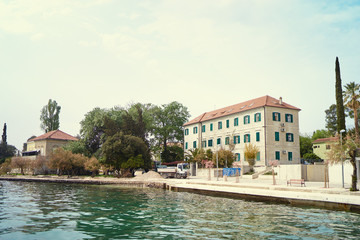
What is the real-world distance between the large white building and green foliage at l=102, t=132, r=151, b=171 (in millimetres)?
11795

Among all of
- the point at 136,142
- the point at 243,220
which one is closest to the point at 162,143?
the point at 136,142

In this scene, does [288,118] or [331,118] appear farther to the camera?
[331,118]

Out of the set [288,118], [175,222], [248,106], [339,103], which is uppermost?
[248,106]

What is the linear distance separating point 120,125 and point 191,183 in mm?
31316

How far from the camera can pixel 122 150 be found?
1841 inches

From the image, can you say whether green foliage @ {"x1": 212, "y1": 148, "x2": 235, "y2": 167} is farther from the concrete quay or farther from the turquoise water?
the turquoise water

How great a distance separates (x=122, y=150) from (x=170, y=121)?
24483 millimetres

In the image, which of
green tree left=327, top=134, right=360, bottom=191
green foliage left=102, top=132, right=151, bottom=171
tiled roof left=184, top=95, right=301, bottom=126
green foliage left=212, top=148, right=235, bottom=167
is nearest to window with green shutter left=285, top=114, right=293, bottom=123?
tiled roof left=184, top=95, right=301, bottom=126

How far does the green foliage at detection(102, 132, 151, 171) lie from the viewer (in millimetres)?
46812

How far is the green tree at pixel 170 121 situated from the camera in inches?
2702

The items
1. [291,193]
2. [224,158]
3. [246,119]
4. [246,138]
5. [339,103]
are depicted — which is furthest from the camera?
[246,119]

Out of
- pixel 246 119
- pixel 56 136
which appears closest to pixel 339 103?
pixel 246 119

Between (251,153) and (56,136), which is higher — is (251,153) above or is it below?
below

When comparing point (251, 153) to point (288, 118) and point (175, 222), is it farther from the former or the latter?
point (175, 222)
